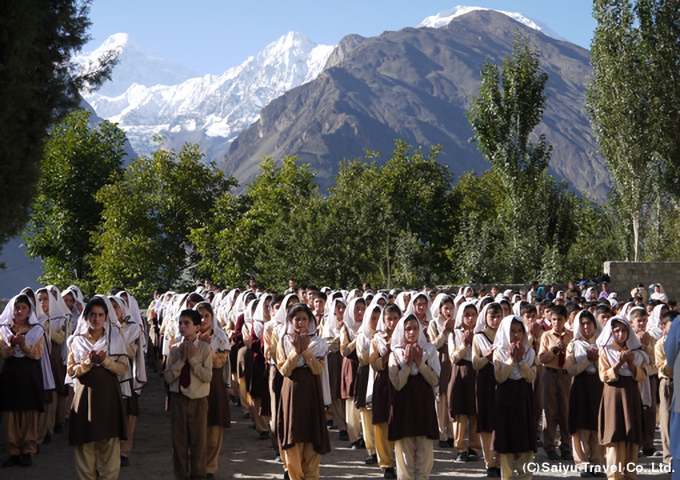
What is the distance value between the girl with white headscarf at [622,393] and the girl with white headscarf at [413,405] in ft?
5.62

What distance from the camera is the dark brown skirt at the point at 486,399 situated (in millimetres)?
8508

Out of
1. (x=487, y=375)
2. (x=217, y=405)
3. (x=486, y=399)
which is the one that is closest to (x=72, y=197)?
(x=217, y=405)

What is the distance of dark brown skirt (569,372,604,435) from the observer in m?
8.66

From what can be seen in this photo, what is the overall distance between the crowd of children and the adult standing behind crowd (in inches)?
2.3

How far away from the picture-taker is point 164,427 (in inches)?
487

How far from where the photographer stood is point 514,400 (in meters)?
7.90

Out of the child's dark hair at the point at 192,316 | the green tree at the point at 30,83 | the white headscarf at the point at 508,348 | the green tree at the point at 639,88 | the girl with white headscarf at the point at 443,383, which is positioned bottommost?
the girl with white headscarf at the point at 443,383

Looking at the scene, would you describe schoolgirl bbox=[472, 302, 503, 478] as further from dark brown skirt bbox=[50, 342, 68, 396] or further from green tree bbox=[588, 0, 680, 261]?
green tree bbox=[588, 0, 680, 261]

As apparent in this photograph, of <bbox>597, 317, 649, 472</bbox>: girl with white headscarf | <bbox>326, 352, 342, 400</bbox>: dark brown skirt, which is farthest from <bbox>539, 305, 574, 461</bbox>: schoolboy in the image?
<bbox>326, 352, 342, 400</bbox>: dark brown skirt

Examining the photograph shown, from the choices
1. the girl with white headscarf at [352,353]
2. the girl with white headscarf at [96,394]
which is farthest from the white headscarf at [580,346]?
the girl with white headscarf at [96,394]

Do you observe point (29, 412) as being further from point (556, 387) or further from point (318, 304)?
point (556, 387)

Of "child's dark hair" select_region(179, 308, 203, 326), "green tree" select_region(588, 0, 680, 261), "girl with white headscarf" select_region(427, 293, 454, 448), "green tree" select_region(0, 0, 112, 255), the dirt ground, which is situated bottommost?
the dirt ground

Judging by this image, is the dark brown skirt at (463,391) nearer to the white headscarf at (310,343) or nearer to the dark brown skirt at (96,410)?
the white headscarf at (310,343)

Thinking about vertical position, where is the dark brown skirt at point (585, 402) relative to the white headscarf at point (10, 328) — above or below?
below
